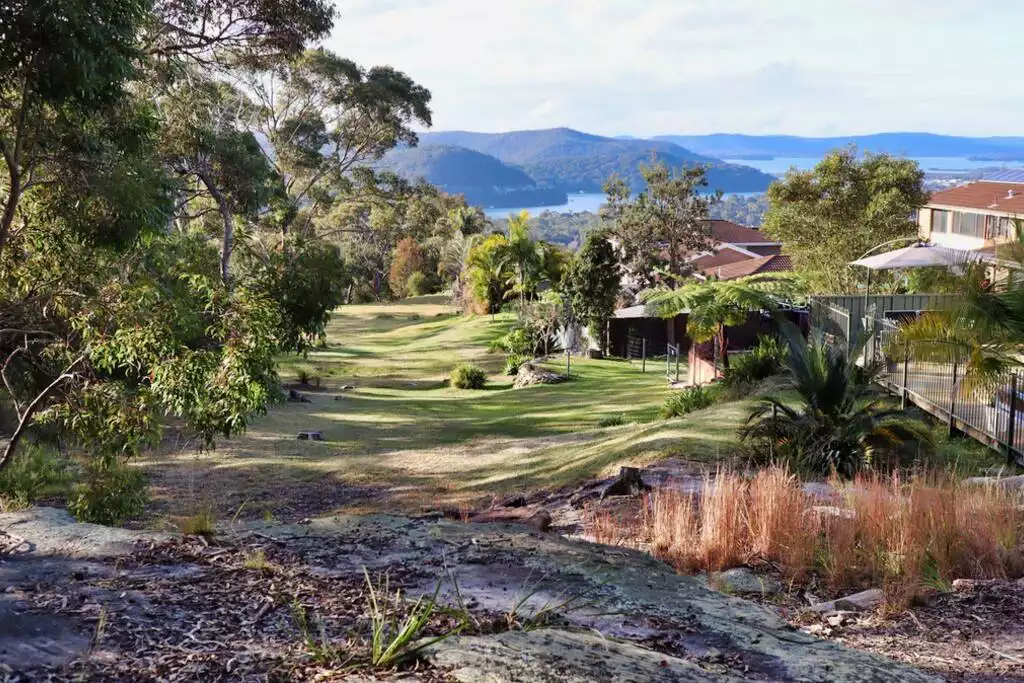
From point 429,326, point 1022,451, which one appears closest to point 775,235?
point 429,326

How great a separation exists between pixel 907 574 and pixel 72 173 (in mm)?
7691

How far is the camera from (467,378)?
30.5 meters

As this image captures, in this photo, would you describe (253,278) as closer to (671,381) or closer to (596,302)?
(671,381)

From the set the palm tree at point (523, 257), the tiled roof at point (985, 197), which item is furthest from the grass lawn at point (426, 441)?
the tiled roof at point (985, 197)

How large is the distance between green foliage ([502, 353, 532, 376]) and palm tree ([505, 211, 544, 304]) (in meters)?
9.27

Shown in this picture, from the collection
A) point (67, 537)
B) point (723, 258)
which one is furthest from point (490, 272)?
point (67, 537)

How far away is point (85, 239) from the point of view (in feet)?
31.6

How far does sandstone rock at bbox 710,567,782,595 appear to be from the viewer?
6992 mm

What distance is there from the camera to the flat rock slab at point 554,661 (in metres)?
4.03

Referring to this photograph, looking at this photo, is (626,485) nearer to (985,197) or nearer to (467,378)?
(467,378)

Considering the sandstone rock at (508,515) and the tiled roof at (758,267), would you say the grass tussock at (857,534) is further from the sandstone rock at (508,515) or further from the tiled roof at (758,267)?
the tiled roof at (758,267)

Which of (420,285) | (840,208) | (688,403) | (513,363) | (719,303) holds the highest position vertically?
(840,208)

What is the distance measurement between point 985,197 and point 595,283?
119ft

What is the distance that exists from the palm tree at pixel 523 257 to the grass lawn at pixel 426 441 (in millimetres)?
8361
